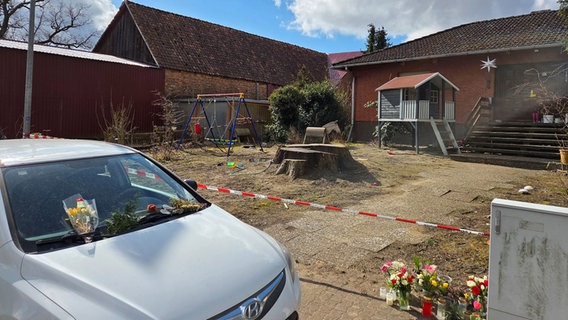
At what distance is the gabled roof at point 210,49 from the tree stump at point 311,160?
14.4 meters

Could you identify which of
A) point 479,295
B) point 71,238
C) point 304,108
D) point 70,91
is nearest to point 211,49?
point 70,91

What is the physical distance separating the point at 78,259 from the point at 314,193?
5.55m

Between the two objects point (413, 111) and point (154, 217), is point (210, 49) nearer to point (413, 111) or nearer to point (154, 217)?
point (413, 111)

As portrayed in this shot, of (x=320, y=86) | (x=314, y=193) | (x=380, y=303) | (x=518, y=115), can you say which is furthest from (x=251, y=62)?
(x=380, y=303)

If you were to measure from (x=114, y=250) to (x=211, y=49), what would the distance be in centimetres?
2389

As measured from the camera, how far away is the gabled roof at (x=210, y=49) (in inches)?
851

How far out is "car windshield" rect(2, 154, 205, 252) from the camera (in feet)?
7.45

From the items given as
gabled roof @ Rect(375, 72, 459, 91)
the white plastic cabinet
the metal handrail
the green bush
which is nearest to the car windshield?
the white plastic cabinet

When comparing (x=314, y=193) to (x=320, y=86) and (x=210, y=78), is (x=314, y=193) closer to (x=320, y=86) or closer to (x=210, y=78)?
(x=320, y=86)

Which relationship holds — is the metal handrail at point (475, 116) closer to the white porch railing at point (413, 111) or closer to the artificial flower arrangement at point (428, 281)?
the white porch railing at point (413, 111)

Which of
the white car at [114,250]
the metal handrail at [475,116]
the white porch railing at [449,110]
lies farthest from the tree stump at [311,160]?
the metal handrail at [475,116]

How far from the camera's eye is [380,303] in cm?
323

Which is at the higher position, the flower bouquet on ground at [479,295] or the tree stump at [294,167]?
the tree stump at [294,167]

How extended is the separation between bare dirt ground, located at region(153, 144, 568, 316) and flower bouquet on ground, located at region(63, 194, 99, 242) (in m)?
2.14
